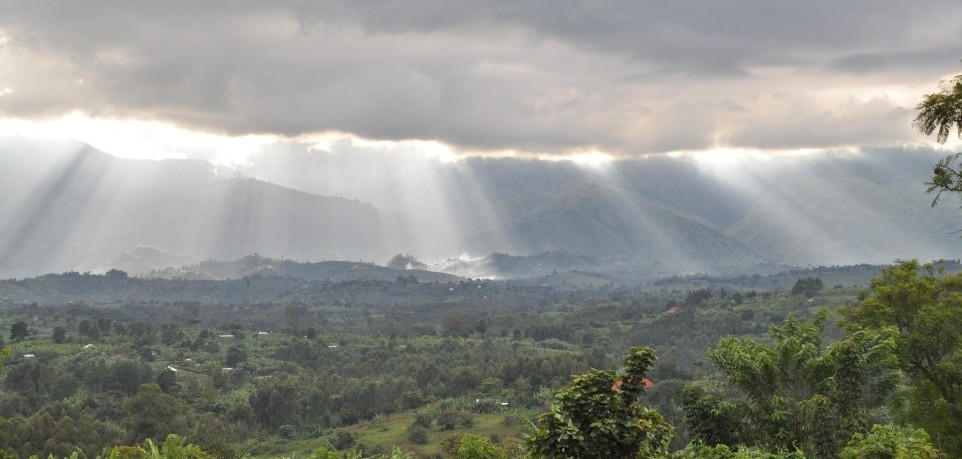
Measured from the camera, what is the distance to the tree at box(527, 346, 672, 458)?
64.1ft

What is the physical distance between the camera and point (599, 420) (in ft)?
64.5

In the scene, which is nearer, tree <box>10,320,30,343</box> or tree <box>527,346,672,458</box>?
tree <box>527,346,672,458</box>

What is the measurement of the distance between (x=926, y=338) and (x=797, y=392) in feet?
30.7

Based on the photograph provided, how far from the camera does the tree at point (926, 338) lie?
33.2 metres

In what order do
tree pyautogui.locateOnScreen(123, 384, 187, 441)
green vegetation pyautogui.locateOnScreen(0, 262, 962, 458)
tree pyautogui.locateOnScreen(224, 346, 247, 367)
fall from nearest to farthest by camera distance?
green vegetation pyautogui.locateOnScreen(0, 262, 962, 458)
tree pyautogui.locateOnScreen(123, 384, 187, 441)
tree pyautogui.locateOnScreen(224, 346, 247, 367)

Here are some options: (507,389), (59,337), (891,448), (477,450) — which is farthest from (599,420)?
(59,337)

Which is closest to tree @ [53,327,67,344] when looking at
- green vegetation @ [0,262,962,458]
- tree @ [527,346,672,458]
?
green vegetation @ [0,262,962,458]

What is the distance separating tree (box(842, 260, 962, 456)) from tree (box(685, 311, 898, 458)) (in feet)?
13.9

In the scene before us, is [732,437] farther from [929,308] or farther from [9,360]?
[9,360]

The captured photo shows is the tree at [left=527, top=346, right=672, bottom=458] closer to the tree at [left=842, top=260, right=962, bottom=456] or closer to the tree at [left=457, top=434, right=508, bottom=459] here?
the tree at [left=457, top=434, right=508, bottom=459]

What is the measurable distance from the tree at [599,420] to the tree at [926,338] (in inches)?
662

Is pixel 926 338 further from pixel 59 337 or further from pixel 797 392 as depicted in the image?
pixel 59 337

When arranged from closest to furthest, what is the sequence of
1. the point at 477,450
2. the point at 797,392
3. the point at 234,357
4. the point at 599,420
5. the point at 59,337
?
the point at 599,420 < the point at 477,450 < the point at 797,392 < the point at 234,357 < the point at 59,337

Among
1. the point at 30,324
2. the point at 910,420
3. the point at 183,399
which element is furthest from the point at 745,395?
the point at 30,324
